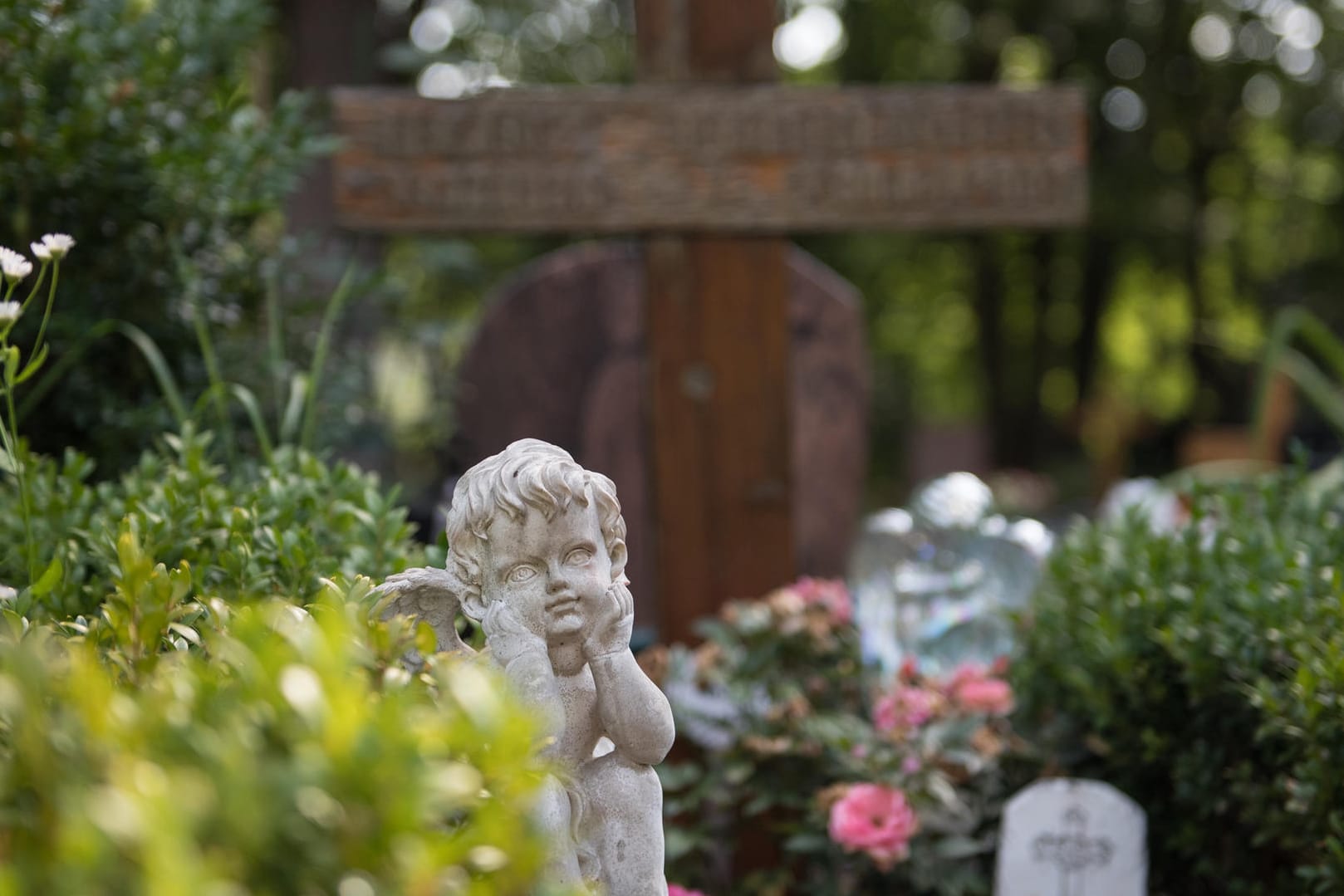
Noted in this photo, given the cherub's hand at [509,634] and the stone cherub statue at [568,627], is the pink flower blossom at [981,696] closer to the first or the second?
the stone cherub statue at [568,627]

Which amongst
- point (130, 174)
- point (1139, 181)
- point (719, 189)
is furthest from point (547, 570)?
point (1139, 181)

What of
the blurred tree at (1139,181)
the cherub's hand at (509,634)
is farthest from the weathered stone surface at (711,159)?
the blurred tree at (1139,181)

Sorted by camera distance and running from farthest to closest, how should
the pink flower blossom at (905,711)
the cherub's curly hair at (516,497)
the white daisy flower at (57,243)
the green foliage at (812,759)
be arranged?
the pink flower blossom at (905,711) → the green foliage at (812,759) → the white daisy flower at (57,243) → the cherub's curly hair at (516,497)

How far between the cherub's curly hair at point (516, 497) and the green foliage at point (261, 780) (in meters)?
0.47

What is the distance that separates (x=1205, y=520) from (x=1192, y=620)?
3.41 ft

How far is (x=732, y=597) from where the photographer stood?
3803 mm

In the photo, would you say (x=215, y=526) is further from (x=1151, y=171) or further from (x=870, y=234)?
(x=1151, y=171)

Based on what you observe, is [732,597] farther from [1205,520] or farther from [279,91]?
[279,91]

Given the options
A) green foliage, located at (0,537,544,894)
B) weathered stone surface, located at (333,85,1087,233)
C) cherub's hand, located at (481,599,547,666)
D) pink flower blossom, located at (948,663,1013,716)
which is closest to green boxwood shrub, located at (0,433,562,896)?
green foliage, located at (0,537,544,894)

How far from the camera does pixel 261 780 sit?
3.00 feet

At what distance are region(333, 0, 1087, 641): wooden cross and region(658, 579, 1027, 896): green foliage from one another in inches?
19.7

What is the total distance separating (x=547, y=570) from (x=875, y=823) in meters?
1.33

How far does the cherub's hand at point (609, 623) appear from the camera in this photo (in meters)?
1.67

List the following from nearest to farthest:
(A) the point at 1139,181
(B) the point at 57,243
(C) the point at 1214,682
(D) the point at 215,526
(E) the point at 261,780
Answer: (E) the point at 261,780 → (B) the point at 57,243 → (D) the point at 215,526 → (C) the point at 1214,682 → (A) the point at 1139,181
